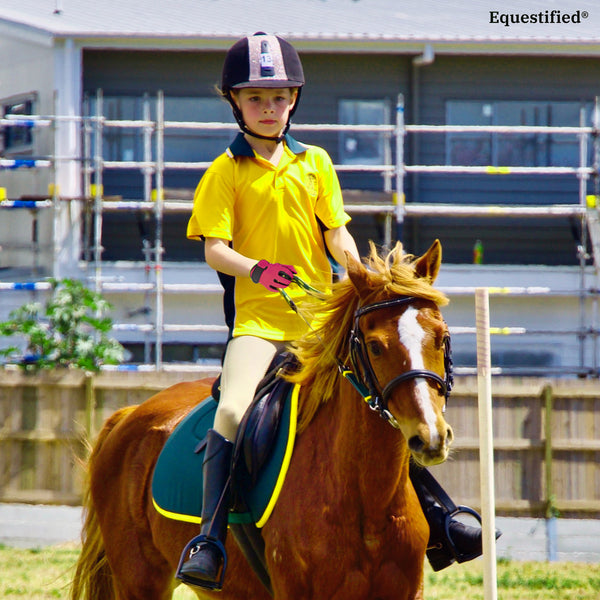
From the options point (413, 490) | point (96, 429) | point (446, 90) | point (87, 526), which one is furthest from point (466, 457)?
point (446, 90)

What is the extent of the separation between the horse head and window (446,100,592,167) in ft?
42.3

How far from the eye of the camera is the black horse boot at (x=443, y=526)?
12.6ft

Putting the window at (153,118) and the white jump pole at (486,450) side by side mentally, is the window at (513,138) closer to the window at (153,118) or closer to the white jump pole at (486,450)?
the window at (153,118)

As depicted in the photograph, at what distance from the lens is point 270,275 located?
389 centimetres

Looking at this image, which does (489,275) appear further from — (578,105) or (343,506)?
(343,506)

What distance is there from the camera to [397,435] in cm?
349

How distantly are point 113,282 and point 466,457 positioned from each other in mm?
6408

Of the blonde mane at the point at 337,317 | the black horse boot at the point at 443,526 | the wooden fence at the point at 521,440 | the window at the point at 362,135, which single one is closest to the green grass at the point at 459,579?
the wooden fence at the point at 521,440

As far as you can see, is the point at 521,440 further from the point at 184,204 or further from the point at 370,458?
the point at 184,204

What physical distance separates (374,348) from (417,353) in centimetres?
17

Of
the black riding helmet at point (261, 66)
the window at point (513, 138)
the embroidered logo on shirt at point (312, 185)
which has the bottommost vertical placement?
the embroidered logo on shirt at point (312, 185)

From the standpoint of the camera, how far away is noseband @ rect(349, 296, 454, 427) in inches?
126

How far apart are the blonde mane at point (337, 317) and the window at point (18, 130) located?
42.2 ft

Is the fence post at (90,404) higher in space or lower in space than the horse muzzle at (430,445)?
lower
